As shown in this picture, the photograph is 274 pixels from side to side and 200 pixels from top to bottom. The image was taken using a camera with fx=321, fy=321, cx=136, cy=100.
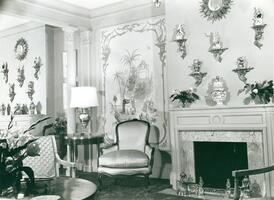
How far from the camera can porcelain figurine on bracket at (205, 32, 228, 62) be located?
11.3 ft

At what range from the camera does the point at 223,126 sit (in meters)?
3.25

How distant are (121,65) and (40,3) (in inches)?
52.8

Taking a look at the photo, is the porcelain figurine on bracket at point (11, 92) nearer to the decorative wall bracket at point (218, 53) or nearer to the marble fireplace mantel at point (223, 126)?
the marble fireplace mantel at point (223, 126)

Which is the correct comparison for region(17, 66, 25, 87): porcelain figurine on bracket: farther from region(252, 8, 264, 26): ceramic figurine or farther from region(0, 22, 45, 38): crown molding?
region(252, 8, 264, 26): ceramic figurine

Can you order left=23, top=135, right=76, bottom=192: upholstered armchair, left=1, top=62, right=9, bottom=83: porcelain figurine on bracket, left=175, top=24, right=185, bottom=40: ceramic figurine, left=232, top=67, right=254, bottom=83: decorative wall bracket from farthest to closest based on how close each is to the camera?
left=1, top=62, right=9, bottom=83: porcelain figurine on bracket < left=175, top=24, right=185, bottom=40: ceramic figurine < left=232, top=67, right=254, bottom=83: decorative wall bracket < left=23, top=135, right=76, bottom=192: upholstered armchair

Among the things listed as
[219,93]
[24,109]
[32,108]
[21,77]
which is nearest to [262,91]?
[219,93]

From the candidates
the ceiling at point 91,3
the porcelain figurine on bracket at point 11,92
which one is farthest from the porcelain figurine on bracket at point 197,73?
Answer: the porcelain figurine on bracket at point 11,92

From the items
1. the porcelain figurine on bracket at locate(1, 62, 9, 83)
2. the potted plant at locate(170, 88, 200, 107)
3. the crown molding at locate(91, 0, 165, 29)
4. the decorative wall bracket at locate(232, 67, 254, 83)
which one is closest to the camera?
the decorative wall bracket at locate(232, 67, 254, 83)

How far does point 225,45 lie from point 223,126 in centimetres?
88

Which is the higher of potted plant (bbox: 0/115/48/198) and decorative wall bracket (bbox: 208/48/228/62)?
decorative wall bracket (bbox: 208/48/228/62)

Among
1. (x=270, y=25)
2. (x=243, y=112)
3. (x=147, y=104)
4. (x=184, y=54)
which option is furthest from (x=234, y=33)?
(x=147, y=104)

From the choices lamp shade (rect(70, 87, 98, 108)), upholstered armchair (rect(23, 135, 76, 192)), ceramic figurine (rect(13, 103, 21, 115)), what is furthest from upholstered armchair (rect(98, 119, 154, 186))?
ceramic figurine (rect(13, 103, 21, 115))

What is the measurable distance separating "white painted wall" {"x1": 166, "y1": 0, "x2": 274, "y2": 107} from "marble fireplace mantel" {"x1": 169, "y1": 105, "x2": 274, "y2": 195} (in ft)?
0.74

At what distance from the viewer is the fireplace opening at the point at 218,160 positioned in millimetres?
3246
